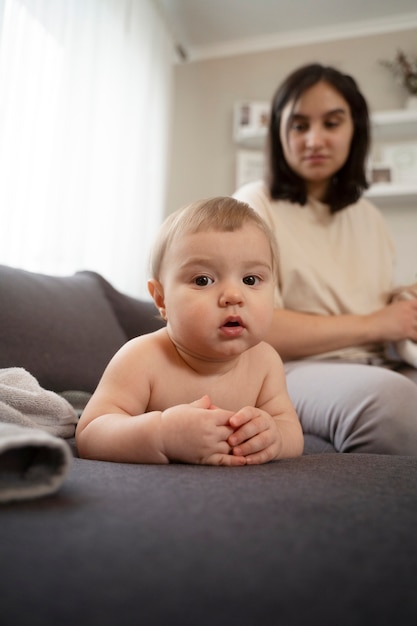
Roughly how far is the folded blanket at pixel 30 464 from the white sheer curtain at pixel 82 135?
129 cm

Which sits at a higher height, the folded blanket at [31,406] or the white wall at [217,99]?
the white wall at [217,99]

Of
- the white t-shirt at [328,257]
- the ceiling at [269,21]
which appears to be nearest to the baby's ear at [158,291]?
the white t-shirt at [328,257]

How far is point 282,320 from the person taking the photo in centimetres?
128

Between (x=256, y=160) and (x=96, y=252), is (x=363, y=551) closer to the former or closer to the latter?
(x=96, y=252)

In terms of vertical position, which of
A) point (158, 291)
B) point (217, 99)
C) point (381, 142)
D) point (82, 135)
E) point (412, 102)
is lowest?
point (158, 291)

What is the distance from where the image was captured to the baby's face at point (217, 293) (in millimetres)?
719

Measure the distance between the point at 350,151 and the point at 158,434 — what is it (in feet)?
4.33

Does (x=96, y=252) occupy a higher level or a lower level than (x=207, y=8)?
lower

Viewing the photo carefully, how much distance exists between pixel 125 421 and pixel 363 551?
37 cm

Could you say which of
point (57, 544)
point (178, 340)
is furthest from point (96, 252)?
point (57, 544)

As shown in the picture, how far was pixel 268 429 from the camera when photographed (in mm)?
686

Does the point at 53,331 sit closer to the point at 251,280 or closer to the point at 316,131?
the point at 251,280

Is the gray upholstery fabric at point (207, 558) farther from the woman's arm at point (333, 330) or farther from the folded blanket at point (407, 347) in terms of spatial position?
the folded blanket at point (407, 347)

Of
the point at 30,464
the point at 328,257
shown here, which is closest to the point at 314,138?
the point at 328,257
